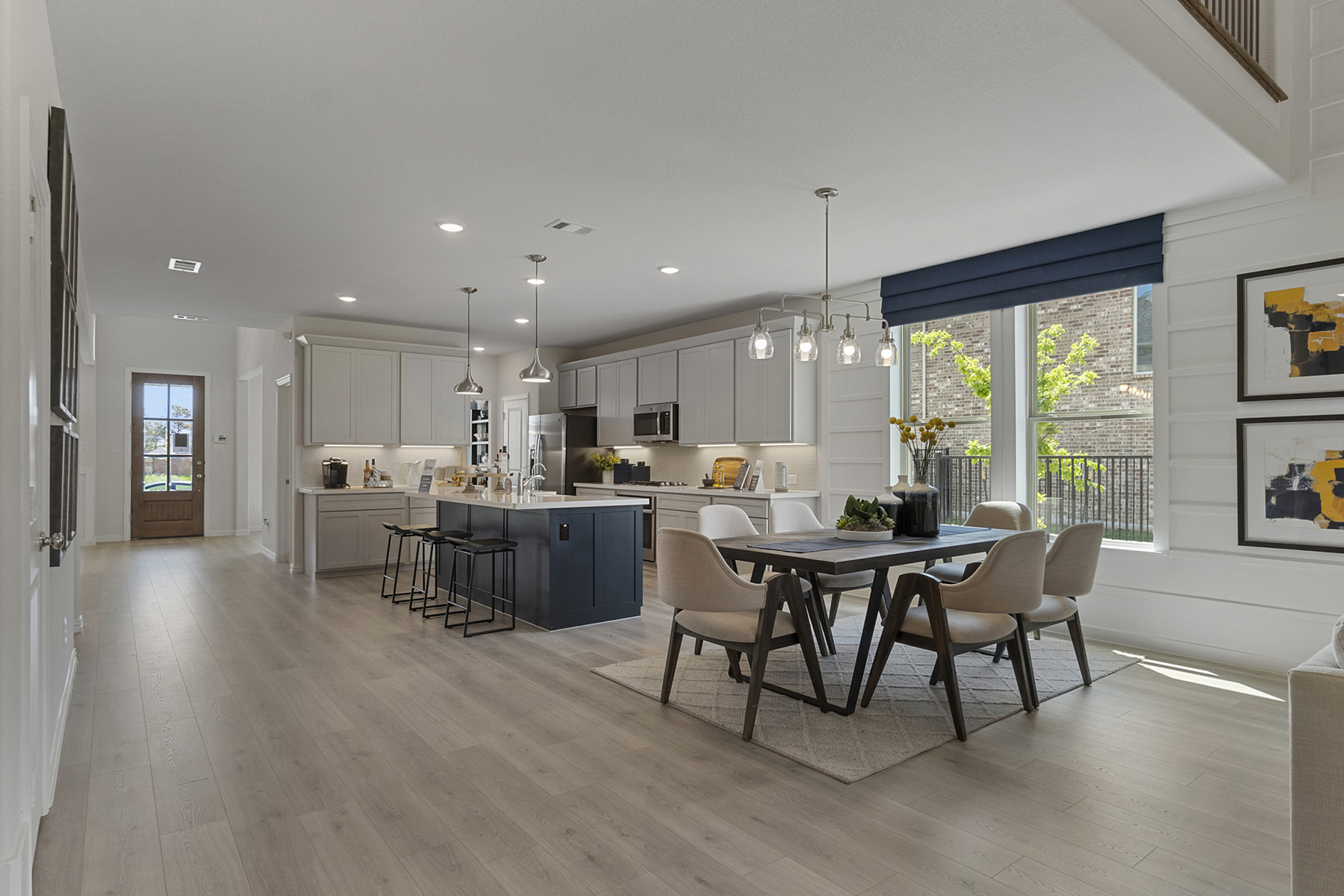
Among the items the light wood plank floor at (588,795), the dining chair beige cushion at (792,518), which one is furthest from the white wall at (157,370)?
the dining chair beige cushion at (792,518)

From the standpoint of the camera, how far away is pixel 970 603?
3180 mm

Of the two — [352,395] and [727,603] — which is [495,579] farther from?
[352,395]

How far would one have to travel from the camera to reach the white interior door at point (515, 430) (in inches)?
395

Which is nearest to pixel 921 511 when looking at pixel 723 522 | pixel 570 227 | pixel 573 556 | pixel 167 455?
pixel 723 522

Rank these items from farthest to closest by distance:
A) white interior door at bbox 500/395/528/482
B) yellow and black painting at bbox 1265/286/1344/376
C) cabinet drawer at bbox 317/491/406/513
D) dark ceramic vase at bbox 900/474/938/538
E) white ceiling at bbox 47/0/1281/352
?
white interior door at bbox 500/395/528/482, cabinet drawer at bbox 317/491/406/513, dark ceramic vase at bbox 900/474/938/538, yellow and black painting at bbox 1265/286/1344/376, white ceiling at bbox 47/0/1281/352

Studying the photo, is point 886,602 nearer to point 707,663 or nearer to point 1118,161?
point 707,663

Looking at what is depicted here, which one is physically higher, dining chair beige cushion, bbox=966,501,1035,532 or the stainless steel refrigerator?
the stainless steel refrigerator

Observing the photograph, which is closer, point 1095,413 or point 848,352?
point 848,352

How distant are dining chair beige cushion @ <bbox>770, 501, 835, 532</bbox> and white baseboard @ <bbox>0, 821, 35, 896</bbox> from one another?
141 inches

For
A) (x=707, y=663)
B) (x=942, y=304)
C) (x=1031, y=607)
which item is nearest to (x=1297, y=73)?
(x=942, y=304)

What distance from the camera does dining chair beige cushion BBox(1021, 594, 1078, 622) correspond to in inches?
139

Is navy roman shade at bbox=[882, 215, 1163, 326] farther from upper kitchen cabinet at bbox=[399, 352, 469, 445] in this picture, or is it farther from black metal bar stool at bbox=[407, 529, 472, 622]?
upper kitchen cabinet at bbox=[399, 352, 469, 445]

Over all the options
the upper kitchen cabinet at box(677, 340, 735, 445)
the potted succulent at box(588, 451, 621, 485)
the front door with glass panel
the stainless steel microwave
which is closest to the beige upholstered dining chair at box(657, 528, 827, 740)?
the upper kitchen cabinet at box(677, 340, 735, 445)

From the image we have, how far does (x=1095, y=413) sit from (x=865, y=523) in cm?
211
